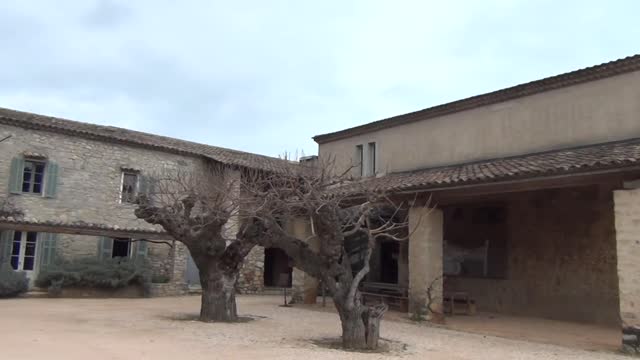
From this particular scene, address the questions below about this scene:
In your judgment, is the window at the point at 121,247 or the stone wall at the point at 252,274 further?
the stone wall at the point at 252,274

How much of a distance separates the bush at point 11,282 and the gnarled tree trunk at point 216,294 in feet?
25.5

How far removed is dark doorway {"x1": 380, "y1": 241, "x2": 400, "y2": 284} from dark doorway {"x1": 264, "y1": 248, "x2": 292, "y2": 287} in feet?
28.0

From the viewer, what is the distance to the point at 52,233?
18.6 meters


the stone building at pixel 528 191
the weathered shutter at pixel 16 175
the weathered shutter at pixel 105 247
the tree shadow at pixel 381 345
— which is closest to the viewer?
the tree shadow at pixel 381 345

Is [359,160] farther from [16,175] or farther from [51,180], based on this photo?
[16,175]

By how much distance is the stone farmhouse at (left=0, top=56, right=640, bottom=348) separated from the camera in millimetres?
11438

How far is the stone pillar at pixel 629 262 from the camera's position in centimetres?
915

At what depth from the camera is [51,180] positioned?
19078mm

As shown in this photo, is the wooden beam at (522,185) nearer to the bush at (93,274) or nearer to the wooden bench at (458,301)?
the wooden bench at (458,301)

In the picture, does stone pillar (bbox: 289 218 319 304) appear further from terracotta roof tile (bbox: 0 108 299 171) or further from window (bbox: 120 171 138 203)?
window (bbox: 120 171 138 203)

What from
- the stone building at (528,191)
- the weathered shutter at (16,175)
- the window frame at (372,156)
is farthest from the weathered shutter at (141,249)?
the window frame at (372,156)

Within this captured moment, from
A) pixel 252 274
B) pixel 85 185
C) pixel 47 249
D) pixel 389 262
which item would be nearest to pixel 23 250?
pixel 47 249

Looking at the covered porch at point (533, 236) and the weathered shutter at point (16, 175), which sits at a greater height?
the weathered shutter at point (16, 175)

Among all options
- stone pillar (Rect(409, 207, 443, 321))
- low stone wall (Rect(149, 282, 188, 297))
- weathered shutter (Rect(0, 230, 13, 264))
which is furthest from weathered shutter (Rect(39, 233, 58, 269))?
stone pillar (Rect(409, 207, 443, 321))
